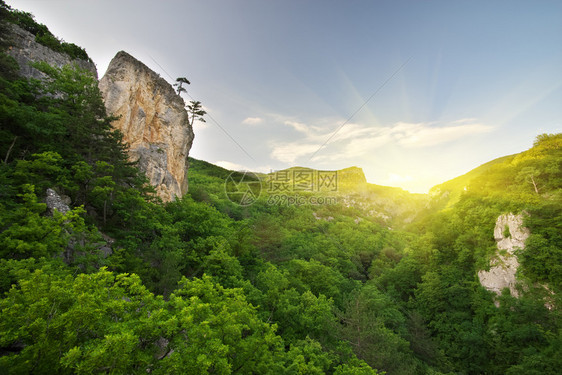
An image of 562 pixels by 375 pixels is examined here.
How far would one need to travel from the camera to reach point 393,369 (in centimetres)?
1417

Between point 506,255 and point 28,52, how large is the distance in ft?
162

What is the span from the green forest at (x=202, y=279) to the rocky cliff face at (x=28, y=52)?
2.97ft

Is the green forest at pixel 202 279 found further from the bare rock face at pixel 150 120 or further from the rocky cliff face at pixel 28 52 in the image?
the bare rock face at pixel 150 120

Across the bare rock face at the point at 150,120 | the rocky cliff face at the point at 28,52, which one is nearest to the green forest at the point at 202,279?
the rocky cliff face at the point at 28,52

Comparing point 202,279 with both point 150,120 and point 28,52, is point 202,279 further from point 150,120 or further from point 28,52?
point 28,52

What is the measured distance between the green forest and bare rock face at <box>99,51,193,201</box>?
104 inches

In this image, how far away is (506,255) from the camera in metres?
23.0

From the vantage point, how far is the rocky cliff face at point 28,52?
18.6 meters

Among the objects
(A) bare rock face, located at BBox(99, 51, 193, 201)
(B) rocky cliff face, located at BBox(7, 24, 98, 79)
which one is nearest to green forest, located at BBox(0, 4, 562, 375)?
(B) rocky cliff face, located at BBox(7, 24, 98, 79)

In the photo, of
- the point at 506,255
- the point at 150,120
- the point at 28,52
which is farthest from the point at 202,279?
the point at 506,255

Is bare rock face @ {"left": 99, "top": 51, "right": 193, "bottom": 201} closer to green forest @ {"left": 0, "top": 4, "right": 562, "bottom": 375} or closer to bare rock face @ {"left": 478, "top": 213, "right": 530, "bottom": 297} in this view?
green forest @ {"left": 0, "top": 4, "right": 562, "bottom": 375}

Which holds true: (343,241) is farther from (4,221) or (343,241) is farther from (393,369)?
(4,221)

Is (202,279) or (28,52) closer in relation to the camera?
(202,279)

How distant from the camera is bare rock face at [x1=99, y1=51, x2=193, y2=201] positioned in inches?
933
